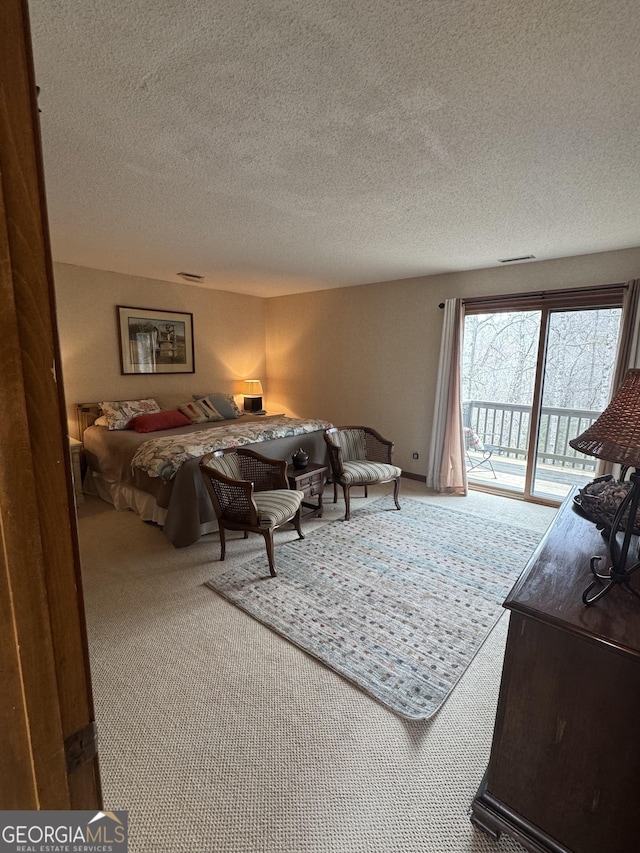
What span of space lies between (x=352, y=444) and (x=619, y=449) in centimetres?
319

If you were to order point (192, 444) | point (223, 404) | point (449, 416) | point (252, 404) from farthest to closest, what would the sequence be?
point (252, 404)
point (223, 404)
point (449, 416)
point (192, 444)

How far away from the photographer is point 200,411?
492 centimetres

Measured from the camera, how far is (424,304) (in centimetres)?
464

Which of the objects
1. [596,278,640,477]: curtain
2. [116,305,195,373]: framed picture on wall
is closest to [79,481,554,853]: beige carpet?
[596,278,640,477]: curtain

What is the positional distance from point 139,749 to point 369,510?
2727mm

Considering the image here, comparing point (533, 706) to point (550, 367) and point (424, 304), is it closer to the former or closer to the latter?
point (550, 367)

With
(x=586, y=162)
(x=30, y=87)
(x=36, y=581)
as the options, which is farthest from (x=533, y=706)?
(x=586, y=162)

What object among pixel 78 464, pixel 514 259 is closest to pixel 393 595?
pixel 514 259

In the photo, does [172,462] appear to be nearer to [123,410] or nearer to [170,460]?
[170,460]

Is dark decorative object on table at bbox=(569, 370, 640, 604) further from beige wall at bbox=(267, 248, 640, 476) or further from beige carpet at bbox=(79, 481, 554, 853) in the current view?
beige wall at bbox=(267, 248, 640, 476)

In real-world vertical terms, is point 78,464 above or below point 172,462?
below

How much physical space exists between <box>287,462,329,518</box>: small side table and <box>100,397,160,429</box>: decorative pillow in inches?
78.8

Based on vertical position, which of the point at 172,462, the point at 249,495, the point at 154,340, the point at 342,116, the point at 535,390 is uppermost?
the point at 342,116

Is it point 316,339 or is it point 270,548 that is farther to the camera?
point 316,339
